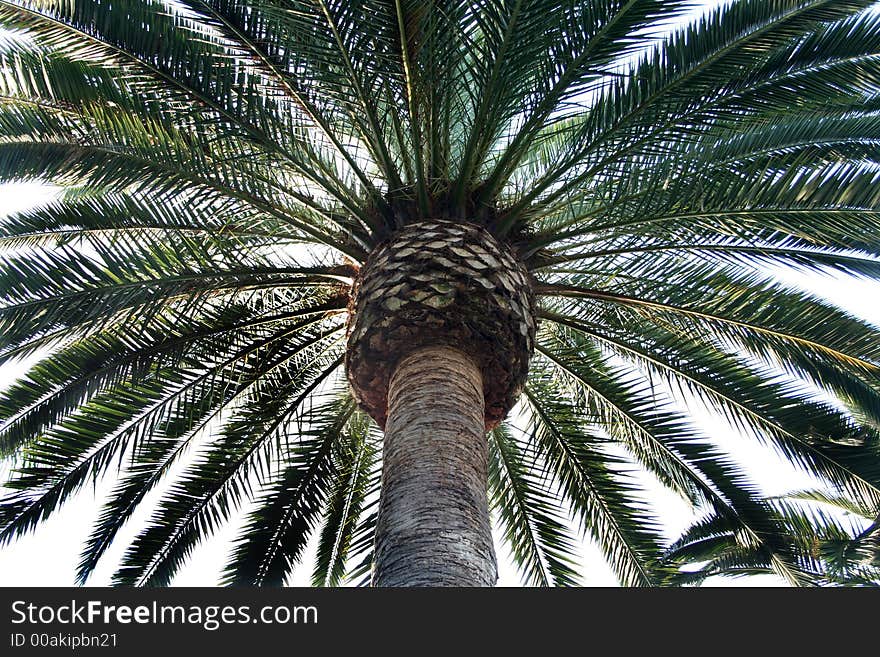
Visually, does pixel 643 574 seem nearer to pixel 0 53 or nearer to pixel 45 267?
pixel 45 267

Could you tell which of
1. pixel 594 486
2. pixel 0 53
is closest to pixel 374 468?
pixel 594 486

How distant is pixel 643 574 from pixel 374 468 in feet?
8.33

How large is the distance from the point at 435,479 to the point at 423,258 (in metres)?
1.77

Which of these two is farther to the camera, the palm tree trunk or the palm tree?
the palm tree

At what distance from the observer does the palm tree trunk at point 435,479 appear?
4184mm

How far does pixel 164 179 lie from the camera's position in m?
6.29

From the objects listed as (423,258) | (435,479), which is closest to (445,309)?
(423,258)

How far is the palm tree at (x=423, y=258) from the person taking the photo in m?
6.08

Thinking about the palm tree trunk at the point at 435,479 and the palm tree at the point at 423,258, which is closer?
the palm tree trunk at the point at 435,479

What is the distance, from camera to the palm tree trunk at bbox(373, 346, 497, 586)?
4184 millimetres

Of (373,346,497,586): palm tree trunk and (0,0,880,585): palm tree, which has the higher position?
(0,0,880,585): palm tree

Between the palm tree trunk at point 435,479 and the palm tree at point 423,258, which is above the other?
the palm tree at point 423,258

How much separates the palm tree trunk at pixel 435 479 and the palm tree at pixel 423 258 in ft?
0.12

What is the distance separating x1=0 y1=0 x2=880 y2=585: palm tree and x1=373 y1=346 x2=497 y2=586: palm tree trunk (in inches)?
1.5
